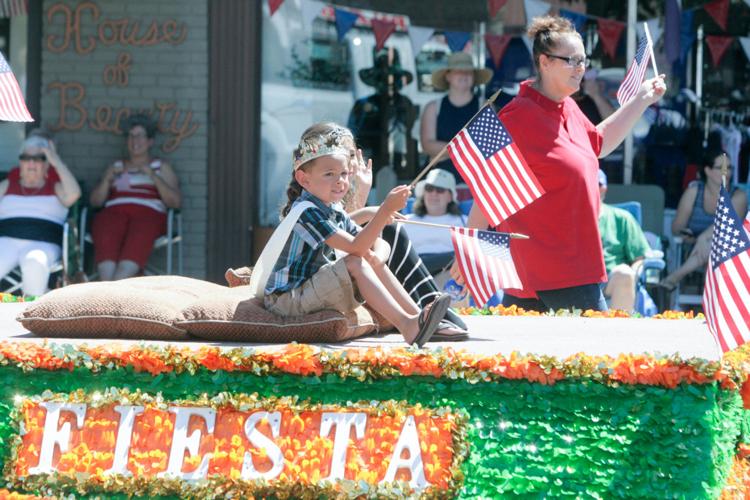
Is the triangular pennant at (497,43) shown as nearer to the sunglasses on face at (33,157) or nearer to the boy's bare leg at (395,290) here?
the sunglasses on face at (33,157)

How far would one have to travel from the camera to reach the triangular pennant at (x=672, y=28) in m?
9.75

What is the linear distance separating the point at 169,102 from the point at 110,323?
5.00 meters

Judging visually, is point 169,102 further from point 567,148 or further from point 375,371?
point 375,371

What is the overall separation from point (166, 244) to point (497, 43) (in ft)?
9.61

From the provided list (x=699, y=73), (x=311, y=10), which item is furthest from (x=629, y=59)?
(x=311, y=10)

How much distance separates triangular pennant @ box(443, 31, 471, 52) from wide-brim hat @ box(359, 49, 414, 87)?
1.26ft

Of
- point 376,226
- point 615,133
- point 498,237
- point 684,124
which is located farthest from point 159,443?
point 684,124

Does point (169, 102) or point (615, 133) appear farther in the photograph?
point (169, 102)

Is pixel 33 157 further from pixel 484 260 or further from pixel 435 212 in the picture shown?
pixel 484 260

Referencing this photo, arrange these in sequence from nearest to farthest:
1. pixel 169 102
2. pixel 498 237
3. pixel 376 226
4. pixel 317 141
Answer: pixel 376 226 < pixel 317 141 < pixel 498 237 < pixel 169 102

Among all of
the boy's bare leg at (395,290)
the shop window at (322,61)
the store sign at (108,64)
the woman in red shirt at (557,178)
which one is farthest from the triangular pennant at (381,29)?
the boy's bare leg at (395,290)

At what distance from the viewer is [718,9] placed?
9.77 meters

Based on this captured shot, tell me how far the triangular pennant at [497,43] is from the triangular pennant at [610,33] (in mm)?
714

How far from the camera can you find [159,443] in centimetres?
394
